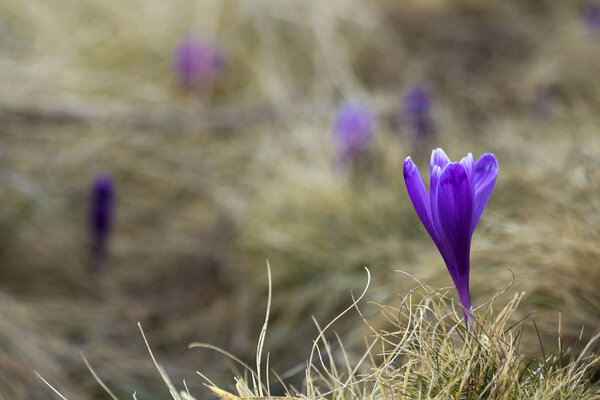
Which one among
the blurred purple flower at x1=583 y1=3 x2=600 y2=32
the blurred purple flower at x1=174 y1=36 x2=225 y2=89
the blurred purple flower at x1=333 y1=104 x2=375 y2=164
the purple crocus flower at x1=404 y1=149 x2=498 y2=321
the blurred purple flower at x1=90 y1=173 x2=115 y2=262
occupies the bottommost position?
the blurred purple flower at x1=90 y1=173 x2=115 y2=262

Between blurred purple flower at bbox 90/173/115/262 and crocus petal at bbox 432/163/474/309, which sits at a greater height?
crocus petal at bbox 432/163/474/309

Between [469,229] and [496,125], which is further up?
[469,229]

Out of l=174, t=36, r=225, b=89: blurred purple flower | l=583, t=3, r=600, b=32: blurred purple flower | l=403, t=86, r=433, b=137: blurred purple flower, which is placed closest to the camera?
l=403, t=86, r=433, b=137: blurred purple flower

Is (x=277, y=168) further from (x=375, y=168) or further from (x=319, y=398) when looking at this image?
(x=319, y=398)

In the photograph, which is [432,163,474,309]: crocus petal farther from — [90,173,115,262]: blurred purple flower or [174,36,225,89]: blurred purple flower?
[174,36,225,89]: blurred purple flower

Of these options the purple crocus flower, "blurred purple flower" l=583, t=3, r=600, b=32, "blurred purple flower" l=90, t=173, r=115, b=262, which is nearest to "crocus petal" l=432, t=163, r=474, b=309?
the purple crocus flower

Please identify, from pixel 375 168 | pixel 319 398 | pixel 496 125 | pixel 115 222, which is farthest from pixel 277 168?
pixel 319 398
